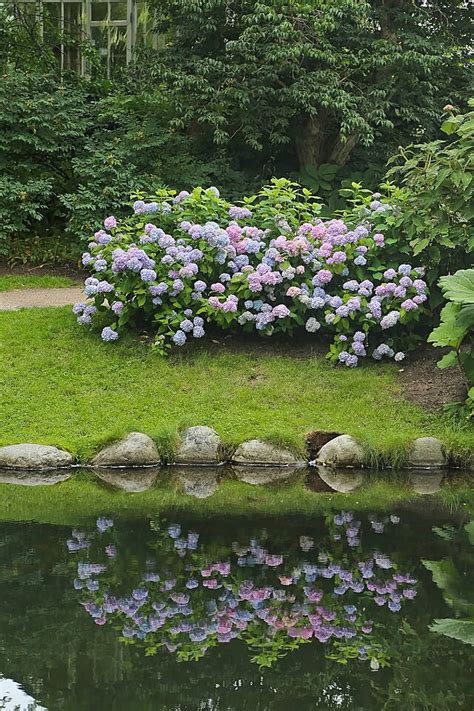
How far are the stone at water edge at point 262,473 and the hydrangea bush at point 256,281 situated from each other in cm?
189

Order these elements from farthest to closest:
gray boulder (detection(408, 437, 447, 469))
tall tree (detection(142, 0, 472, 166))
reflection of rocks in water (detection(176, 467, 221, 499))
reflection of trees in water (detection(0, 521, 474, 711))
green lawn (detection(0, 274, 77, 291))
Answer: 1. tall tree (detection(142, 0, 472, 166))
2. green lawn (detection(0, 274, 77, 291))
3. gray boulder (detection(408, 437, 447, 469))
4. reflection of rocks in water (detection(176, 467, 221, 499))
5. reflection of trees in water (detection(0, 521, 474, 711))

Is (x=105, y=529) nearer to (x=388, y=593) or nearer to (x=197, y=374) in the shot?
(x=388, y=593)

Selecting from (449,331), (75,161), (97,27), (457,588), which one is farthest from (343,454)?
(97,27)

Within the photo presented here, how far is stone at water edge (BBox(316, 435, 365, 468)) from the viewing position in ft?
27.8

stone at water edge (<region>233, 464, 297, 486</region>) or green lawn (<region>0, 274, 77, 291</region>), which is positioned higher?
stone at water edge (<region>233, 464, 297, 486</region>)

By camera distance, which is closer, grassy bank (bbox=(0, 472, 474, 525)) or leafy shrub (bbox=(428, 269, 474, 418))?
grassy bank (bbox=(0, 472, 474, 525))

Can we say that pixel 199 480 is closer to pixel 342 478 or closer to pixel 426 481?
pixel 342 478

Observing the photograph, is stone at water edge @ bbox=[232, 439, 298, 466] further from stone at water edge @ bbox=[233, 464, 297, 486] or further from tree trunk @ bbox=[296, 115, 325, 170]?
tree trunk @ bbox=[296, 115, 325, 170]

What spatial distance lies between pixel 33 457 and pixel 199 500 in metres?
1.49

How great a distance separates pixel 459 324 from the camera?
877cm

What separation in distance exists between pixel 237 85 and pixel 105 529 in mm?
8221

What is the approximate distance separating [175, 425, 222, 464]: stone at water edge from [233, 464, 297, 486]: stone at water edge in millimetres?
198

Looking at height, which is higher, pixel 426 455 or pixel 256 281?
pixel 256 281

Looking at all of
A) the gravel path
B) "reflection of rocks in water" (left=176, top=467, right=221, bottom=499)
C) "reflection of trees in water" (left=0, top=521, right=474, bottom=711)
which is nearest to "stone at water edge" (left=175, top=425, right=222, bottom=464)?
"reflection of rocks in water" (left=176, top=467, right=221, bottom=499)
